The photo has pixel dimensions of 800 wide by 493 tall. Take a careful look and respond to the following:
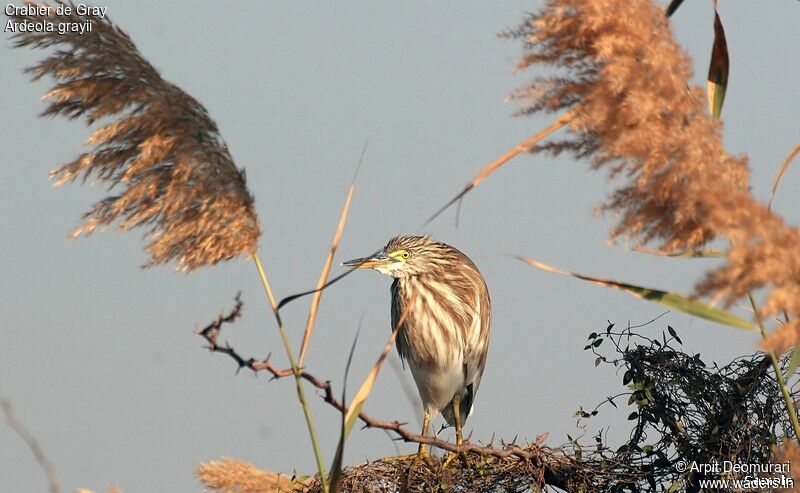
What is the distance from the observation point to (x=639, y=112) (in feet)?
7.63

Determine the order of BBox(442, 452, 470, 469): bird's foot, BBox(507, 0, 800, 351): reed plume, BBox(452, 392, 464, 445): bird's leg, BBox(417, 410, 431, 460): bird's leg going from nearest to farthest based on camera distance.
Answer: BBox(507, 0, 800, 351): reed plume, BBox(442, 452, 470, 469): bird's foot, BBox(417, 410, 431, 460): bird's leg, BBox(452, 392, 464, 445): bird's leg

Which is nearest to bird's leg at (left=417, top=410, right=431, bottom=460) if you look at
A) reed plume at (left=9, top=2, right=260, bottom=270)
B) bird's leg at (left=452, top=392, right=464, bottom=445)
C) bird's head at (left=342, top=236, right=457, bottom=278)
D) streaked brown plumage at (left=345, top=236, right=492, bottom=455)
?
streaked brown plumage at (left=345, top=236, right=492, bottom=455)

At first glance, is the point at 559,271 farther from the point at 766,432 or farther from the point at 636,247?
the point at 766,432

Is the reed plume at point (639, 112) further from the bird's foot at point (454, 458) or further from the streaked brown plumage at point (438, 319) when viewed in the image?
the streaked brown plumage at point (438, 319)

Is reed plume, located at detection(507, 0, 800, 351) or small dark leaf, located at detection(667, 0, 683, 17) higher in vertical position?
small dark leaf, located at detection(667, 0, 683, 17)

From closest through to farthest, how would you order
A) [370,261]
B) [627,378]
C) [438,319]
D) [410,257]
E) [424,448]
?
[627,378], [424,448], [370,261], [438,319], [410,257]

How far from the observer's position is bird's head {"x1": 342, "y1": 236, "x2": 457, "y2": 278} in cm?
562

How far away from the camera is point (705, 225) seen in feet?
7.62

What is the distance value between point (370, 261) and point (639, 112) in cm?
329

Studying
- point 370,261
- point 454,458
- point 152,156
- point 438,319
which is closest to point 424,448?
point 454,458

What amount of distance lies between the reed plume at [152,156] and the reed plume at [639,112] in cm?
89

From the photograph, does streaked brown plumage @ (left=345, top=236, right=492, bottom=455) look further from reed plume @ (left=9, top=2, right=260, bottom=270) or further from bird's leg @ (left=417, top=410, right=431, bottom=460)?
reed plume @ (left=9, top=2, right=260, bottom=270)

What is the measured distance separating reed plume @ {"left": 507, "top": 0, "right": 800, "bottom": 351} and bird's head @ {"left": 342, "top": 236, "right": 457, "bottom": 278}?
3119 millimetres

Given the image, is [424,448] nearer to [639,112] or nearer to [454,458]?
[454,458]
